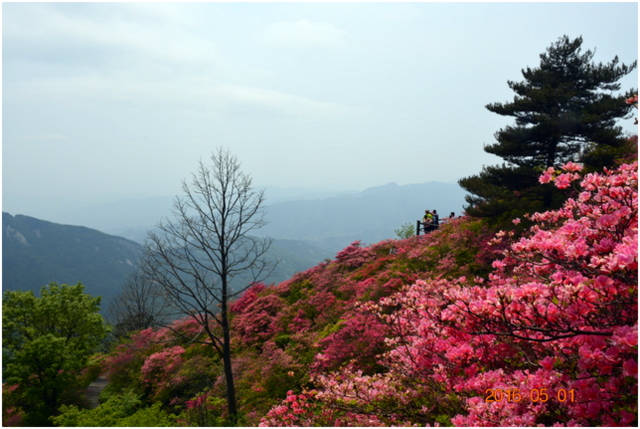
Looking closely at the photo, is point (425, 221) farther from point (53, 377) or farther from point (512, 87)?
point (53, 377)

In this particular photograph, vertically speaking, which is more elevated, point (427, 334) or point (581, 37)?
point (581, 37)

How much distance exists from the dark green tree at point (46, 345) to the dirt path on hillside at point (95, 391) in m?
0.61

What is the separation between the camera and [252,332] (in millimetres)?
14508

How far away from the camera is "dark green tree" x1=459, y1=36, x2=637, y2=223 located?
423 inches

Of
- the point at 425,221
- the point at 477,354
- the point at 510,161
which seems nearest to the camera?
the point at 477,354

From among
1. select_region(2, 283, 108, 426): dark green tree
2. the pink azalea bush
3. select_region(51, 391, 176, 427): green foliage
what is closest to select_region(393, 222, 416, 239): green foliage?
select_region(51, 391, 176, 427): green foliage

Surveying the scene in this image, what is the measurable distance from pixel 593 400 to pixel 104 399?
59.8 ft

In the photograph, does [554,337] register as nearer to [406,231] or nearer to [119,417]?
[119,417]

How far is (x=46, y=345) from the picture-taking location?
50.6 feet

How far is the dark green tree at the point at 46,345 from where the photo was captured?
15.4 m

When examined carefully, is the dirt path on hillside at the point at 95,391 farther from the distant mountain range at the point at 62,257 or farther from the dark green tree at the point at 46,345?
the distant mountain range at the point at 62,257

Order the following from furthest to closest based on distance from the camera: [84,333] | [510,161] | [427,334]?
[84,333], [510,161], [427,334]

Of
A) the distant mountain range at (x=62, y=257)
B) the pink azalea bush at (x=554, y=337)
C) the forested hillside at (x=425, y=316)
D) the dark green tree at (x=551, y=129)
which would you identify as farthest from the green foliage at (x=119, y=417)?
the distant mountain range at (x=62, y=257)

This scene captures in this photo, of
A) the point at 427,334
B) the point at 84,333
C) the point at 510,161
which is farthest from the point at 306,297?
the point at 84,333
